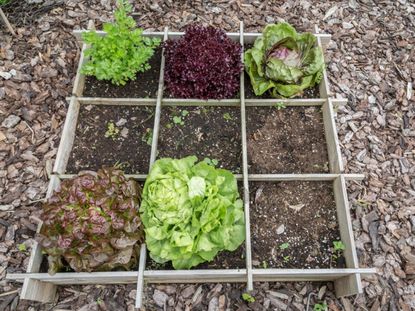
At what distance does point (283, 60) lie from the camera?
280 centimetres

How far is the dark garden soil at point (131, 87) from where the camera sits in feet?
9.60

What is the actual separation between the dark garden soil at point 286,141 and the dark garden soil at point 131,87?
74 centimetres

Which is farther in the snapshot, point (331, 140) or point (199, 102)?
point (199, 102)

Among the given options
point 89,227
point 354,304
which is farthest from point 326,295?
point 89,227

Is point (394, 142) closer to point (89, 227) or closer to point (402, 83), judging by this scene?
point (402, 83)

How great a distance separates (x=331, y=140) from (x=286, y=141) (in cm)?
30

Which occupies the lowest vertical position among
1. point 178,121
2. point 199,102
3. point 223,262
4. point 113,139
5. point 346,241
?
point 223,262

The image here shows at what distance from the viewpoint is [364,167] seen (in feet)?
9.49

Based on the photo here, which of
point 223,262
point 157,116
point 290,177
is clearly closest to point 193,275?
point 223,262

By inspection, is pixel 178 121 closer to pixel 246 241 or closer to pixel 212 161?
pixel 212 161

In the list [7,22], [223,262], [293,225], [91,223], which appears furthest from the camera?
[7,22]

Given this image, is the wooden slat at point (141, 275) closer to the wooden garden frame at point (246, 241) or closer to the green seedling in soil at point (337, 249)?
the wooden garden frame at point (246, 241)

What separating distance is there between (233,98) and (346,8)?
1627mm

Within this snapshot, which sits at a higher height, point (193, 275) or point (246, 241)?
point (246, 241)
